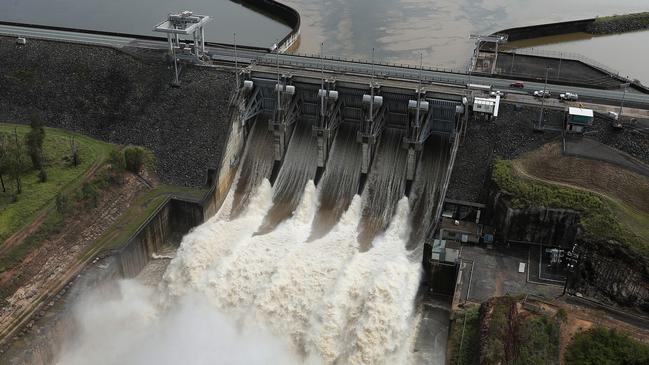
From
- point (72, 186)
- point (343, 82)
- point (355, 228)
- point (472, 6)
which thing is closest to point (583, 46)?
point (472, 6)

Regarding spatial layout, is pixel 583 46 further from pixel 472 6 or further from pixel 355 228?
pixel 355 228

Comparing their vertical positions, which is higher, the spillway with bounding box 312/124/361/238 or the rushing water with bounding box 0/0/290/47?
the rushing water with bounding box 0/0/290/47

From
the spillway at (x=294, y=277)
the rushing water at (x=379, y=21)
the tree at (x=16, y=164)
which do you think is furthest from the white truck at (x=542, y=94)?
the tree at (x=16, y=164)

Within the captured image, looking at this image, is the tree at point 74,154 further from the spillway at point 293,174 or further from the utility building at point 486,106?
the utility building at point 486,106

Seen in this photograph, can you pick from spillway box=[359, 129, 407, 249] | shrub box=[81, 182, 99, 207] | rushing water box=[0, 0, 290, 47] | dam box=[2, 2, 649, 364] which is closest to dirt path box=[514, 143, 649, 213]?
dam box=[2, 2, 649, 364]

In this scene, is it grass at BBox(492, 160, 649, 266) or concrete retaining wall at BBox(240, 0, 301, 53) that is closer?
grass at BBox(492, 160, 649, 266)

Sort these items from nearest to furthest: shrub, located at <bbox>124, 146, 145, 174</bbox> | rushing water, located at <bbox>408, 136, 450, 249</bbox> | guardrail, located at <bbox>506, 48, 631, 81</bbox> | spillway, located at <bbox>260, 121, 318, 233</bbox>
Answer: rushing water, located at <bbox>408, 136, 450, 249</bbox> < shrub, located at <bbox>124, 146, 145, 174</bbox> < spillway, located at <bbox>260, 121, 318, 233</bbox> < guardrail, located at <bbox>506, 48, 631, 81</bbox>

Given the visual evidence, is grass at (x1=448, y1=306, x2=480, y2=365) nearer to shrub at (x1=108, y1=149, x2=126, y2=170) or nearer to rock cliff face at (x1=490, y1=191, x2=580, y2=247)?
rock cliff face at (x1=490, y1=191, x2=580, y2=247)
